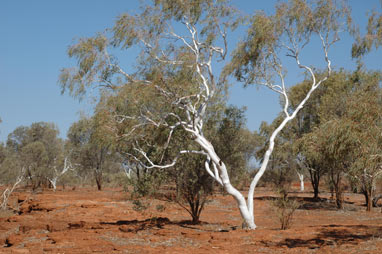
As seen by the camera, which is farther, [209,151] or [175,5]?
[175,5]

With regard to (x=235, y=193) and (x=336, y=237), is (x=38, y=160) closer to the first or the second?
(x=235, y=193)

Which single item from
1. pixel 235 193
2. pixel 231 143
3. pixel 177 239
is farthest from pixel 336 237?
pixel 231 143

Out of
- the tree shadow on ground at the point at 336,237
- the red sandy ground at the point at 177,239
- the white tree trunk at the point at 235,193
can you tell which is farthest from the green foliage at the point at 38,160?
the tree shadow on ground at the point at 336,237

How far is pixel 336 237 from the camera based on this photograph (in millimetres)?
11312

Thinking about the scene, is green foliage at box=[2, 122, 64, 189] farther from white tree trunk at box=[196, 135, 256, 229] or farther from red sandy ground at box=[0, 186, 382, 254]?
white tree trunk at box=[196, 135, 256, 229]

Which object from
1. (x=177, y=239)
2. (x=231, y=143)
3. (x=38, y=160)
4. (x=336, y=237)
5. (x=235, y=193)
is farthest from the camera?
(x=38, y=160)

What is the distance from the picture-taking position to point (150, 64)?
1473 cm

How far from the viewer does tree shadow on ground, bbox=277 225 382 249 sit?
34.5 feet

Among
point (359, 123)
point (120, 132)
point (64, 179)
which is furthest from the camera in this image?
point (64, 179)

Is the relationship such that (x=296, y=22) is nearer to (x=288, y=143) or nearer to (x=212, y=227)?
(x=212, y=227)

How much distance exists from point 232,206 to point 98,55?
1480cm

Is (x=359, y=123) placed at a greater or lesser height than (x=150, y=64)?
lesser

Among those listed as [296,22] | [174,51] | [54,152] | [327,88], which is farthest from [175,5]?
[54,152]

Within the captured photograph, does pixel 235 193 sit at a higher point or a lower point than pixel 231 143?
lower
